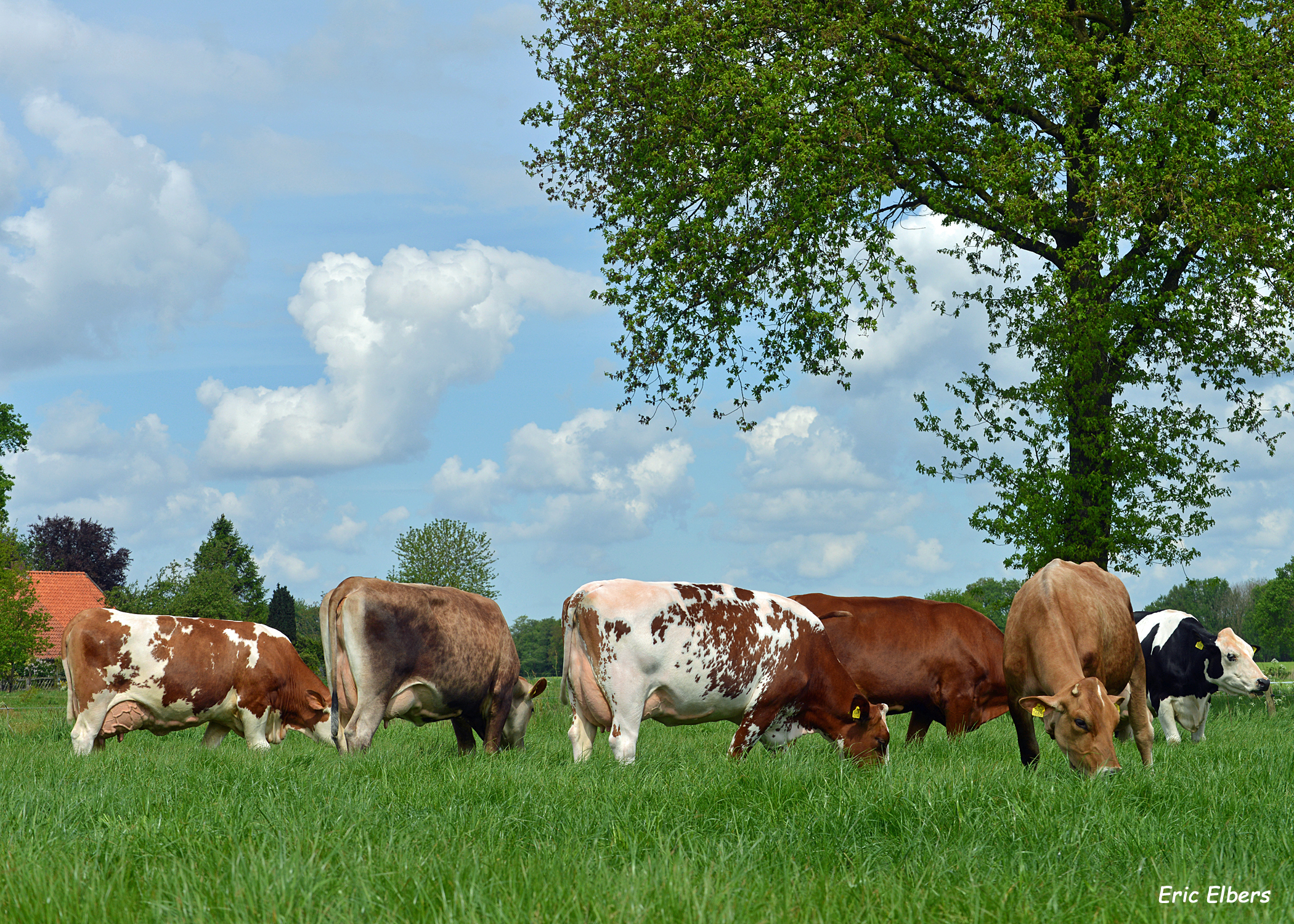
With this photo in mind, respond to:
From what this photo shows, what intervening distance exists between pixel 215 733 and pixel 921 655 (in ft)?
29.2

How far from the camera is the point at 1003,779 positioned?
6.61 meters

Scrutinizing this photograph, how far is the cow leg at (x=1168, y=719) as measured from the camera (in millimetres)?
13210

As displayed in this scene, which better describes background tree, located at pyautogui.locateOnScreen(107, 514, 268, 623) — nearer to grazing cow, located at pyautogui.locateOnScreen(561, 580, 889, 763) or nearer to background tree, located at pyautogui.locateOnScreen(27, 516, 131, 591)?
background tree, located at pyautogui.locateOnScreen(27, 516, 131, 591)

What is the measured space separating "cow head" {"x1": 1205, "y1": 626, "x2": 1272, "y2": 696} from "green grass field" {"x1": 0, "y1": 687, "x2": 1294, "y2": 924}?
6458 millimetres

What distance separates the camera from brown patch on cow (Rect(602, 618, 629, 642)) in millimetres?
8531

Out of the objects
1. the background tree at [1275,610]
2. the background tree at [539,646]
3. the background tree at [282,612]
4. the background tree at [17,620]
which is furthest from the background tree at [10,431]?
the background tree at [1275,610]

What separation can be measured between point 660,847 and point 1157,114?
57.7 feet

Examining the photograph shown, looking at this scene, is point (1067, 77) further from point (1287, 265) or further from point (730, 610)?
point (730, 610)

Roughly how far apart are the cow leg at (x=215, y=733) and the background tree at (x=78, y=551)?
62.7m

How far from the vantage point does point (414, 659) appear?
10.1 m

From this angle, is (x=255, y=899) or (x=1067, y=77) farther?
(x=1067, y=77)

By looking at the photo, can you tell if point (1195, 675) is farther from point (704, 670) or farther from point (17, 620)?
point (17, 620)

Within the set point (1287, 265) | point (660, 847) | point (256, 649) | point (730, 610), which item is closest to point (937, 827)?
point (660, 847)

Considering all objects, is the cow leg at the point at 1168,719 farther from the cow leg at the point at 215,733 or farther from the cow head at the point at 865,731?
the cow leg at the point at 215,733
